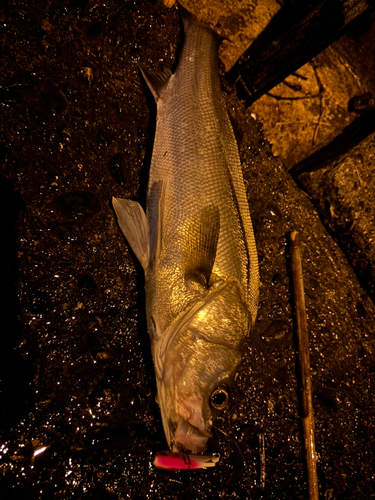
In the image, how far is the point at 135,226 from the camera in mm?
2541

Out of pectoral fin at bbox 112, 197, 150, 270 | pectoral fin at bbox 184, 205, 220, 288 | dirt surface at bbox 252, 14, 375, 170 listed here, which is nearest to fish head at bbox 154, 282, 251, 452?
pectoral fin at bbox 184, 205, 220, 288

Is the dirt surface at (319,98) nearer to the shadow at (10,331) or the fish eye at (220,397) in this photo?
the fish eye at (220,397)

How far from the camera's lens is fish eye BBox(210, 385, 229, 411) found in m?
2.24

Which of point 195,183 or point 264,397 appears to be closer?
point 195,183

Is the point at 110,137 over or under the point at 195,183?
under

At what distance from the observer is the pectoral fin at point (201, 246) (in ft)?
7.74

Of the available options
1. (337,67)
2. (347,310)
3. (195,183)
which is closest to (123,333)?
(195,183)

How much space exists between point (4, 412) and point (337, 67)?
6.09m

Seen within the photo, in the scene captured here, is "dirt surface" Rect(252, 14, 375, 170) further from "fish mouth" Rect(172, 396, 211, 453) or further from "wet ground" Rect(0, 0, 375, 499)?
"fish mouth" Rect(172, 396, 211, 453)

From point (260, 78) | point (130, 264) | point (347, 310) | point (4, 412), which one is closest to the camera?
point (4, 412)

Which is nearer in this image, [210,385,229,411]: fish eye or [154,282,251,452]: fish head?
[154,282,251,452]: fish head

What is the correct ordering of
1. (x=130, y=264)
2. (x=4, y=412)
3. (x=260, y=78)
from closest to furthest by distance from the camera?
(x=4, y=412) → (x=130, y=264) → (x=260, y=78)

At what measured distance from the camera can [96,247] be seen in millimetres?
2619

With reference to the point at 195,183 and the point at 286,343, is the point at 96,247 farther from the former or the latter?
the point at 286,343
